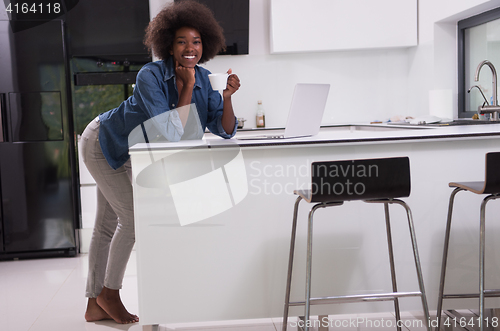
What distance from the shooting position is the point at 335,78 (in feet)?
14.6

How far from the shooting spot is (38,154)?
11.9 ft

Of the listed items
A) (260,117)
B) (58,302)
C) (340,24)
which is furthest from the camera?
(260,117)

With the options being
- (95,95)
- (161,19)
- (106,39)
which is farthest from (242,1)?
(161,19)

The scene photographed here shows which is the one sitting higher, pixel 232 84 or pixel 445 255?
pixel 232 84

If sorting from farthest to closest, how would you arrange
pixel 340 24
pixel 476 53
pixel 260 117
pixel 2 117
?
pixel 260 117 < pixel 340 24 < pixel 476 53 < pixel 2 117

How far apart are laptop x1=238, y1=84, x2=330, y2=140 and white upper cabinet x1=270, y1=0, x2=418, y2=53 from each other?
209 cm

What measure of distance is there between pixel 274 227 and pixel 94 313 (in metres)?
1.13

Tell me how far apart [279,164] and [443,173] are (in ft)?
2.40

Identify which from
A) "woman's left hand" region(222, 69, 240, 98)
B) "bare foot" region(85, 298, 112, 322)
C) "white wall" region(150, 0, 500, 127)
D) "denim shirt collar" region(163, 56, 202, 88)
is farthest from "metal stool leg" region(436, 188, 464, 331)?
"white wall" region(150, 0, 500, 127)

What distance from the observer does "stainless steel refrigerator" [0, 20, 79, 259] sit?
357 centimetres

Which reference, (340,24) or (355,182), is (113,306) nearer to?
(355,182)

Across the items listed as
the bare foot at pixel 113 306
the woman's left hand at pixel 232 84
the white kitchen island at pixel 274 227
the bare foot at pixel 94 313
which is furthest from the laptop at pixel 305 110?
the bare foot at pixel 94 313

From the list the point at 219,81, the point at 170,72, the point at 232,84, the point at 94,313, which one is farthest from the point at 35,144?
the point at 219,81

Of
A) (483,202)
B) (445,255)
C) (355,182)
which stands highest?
(355,182)
